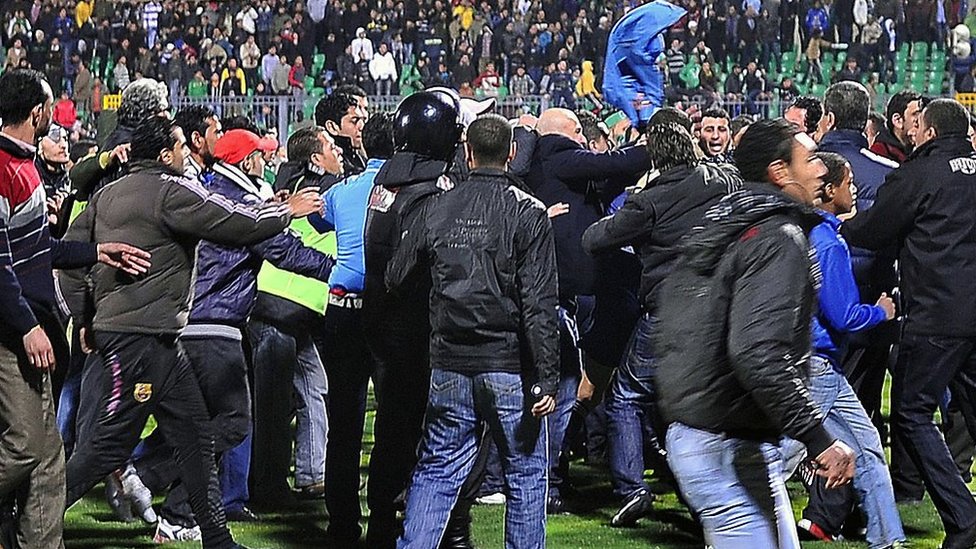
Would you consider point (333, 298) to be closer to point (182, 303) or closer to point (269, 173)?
point (182, 303)

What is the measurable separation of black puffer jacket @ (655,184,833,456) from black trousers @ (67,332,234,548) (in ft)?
7.81

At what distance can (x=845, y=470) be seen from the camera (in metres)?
4.01

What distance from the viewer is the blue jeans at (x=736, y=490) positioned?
166 inches

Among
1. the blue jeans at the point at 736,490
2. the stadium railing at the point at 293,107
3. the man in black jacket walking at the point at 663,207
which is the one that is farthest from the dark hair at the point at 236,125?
the stadium railing at the point at 293,107

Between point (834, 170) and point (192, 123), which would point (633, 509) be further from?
point (192, 123)

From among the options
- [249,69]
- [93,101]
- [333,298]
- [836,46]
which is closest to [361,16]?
[249,69]

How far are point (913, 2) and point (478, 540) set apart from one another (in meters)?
20.6

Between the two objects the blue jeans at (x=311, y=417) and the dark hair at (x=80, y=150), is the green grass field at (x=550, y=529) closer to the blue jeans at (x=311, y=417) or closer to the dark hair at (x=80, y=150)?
the blue jeans at (x=311, y=417)

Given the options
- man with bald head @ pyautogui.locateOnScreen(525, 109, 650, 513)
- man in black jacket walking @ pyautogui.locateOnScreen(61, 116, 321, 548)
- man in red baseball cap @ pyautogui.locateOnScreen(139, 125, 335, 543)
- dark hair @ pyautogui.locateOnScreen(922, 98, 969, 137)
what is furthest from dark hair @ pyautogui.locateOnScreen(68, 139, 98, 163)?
dark hair @ pyautogui.locateOnScreen(922, 98, 969, 137)

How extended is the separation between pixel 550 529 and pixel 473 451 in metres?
1.70

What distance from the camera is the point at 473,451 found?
5754 millimetres

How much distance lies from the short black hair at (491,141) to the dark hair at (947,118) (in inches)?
85.3

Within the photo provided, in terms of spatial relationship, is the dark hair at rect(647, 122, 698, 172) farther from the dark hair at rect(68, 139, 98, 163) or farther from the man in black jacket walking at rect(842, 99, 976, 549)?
the dark hair at rect(68, 139, 98, 163)

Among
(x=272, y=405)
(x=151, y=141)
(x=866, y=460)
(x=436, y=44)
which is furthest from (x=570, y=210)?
(x=436, y=44)
